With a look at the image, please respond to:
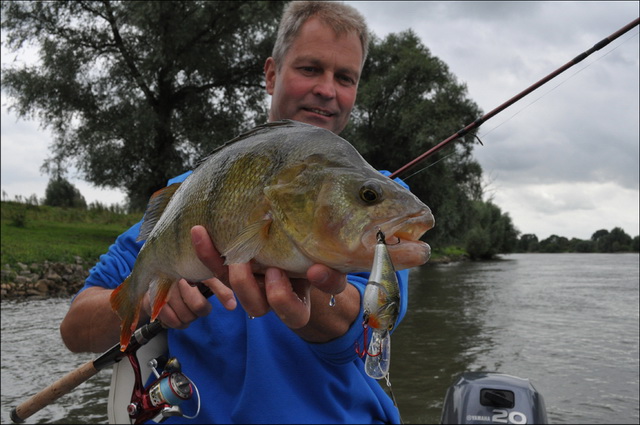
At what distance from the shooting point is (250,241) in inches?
57.9

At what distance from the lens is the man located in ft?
6.19

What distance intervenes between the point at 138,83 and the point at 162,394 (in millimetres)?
16664

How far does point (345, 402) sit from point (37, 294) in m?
13.7

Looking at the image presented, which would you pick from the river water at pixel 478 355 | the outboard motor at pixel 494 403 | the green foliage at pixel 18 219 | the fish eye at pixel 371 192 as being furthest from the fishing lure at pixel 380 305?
the green foliage at pixel 18 219

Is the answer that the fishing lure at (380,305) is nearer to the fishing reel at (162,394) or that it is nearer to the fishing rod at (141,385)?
the fishing rod at (141,385)

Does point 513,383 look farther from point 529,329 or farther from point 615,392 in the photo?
point 529,329

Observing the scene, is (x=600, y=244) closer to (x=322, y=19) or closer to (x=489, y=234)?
(x=489, y=234)

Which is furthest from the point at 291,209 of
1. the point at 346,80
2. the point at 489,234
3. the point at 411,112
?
the point at 489,234

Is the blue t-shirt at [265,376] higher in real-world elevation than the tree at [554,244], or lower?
lower

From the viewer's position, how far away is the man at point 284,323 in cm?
189

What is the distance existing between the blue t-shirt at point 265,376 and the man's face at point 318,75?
884 mm

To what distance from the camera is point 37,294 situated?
46.0 ft

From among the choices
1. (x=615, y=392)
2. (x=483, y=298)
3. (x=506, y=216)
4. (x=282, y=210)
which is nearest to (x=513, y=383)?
(x=282, y=210)

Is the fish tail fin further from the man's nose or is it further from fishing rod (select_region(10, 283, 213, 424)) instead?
the man's nose
